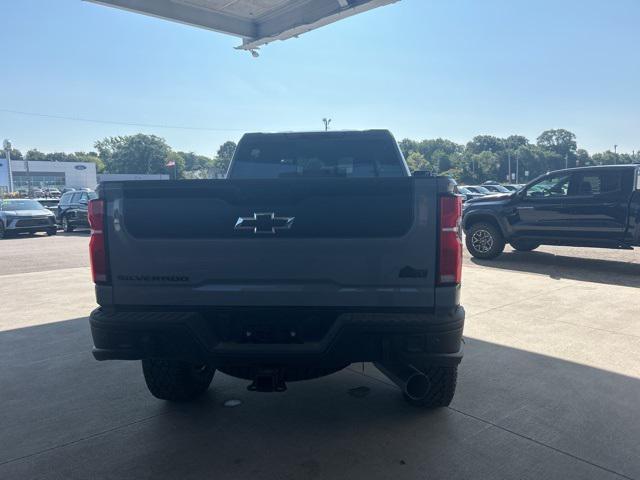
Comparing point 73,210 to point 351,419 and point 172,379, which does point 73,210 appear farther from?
point 351,419

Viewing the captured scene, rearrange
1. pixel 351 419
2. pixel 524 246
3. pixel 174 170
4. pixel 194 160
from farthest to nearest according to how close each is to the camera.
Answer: pixel 194 160 → pixel 524 246 → pixel 174 170 → pixel 351 419

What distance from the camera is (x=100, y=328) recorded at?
272 cm

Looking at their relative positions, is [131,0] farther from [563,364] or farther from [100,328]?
[563,364]

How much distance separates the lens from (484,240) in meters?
10.5

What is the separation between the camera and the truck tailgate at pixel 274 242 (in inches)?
101

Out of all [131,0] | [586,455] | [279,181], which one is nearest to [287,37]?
[131,0]

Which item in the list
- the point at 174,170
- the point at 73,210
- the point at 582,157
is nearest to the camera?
the point at 174,170

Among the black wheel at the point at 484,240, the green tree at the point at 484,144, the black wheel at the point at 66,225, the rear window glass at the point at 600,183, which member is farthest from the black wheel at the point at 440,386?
the green tree at the point at 484,144

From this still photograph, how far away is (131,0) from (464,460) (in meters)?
7.31

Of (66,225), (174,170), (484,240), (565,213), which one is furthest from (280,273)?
(66,225)

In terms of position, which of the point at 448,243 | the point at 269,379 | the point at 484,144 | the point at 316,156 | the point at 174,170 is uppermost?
the point at 484,144

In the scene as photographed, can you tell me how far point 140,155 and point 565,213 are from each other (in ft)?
429

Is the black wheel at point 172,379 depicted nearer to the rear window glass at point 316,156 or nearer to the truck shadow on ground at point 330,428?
the truck shadow on ground at point 330,428

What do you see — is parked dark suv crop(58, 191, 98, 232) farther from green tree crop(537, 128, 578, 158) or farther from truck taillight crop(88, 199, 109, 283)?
green tree crop(537, 128, 578, 158)
